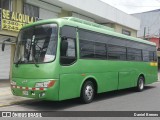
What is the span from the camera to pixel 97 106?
1010 centimetres

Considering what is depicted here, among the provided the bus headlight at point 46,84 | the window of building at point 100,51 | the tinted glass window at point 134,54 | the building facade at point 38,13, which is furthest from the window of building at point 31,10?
the bus headlight at point 46,84

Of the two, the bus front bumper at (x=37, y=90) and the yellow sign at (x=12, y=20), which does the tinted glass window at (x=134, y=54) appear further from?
the yellow sign at (x=12, y=20)

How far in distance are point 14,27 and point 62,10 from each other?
6.96 meters

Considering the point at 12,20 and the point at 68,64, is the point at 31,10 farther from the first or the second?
the point at 68,64

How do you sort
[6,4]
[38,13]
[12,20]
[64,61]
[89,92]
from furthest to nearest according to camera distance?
1. [38,13]
2. [6,4]
3. [12,20]
4. [89,92]
5. [64,61]

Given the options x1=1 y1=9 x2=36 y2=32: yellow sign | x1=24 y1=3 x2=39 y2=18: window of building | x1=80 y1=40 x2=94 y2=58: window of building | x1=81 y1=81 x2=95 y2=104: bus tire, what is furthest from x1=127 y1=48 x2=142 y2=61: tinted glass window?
x1=24 y1=3 x2=39 y2=18: window of building

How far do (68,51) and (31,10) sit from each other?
11.2 metres

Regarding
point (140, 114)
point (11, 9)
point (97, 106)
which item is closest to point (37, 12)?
point (11, 9)

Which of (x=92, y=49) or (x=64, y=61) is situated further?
(x=92, y=49)

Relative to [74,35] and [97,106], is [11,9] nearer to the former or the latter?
[74,35]

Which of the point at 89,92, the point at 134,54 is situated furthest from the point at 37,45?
the point at 134,54

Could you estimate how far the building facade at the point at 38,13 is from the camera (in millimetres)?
17203

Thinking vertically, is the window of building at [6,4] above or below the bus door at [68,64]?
above

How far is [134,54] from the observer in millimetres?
14742
